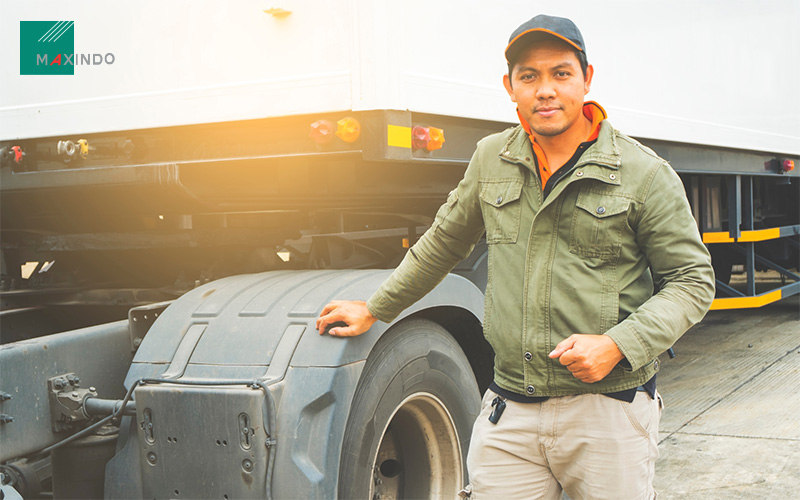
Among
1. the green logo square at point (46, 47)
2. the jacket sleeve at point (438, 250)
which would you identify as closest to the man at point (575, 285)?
the jacket sleeve at point (438, 250)

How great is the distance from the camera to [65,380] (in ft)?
8.68

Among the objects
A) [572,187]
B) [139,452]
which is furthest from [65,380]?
[572,187]

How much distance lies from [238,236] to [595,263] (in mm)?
1822

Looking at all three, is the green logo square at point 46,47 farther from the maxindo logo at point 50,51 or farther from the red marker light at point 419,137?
the red marker light at point 419,137

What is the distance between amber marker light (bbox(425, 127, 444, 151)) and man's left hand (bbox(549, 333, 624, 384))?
4.41 feet

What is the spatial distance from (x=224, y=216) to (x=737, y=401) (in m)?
3.67

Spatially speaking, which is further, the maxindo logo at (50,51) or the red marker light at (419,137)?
the maxindo logo at (50,51)

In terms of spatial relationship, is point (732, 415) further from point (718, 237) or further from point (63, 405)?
point (63, 405)

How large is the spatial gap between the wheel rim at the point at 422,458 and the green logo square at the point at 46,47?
1802 millimetres

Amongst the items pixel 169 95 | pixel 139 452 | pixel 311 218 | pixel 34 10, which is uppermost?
pixel 34 10

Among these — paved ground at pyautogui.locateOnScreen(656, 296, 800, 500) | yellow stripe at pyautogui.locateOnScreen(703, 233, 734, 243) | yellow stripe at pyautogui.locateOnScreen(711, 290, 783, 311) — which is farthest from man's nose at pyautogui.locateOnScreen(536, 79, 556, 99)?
A: yellow stripe at pyautogui.locateOnScreen(703, 233, 734, 243)

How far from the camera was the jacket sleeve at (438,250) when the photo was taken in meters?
2.39

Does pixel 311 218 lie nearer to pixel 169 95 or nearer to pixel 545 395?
pixel 169 95

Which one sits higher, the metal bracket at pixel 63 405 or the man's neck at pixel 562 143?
the man's neck at pixel 562 143
